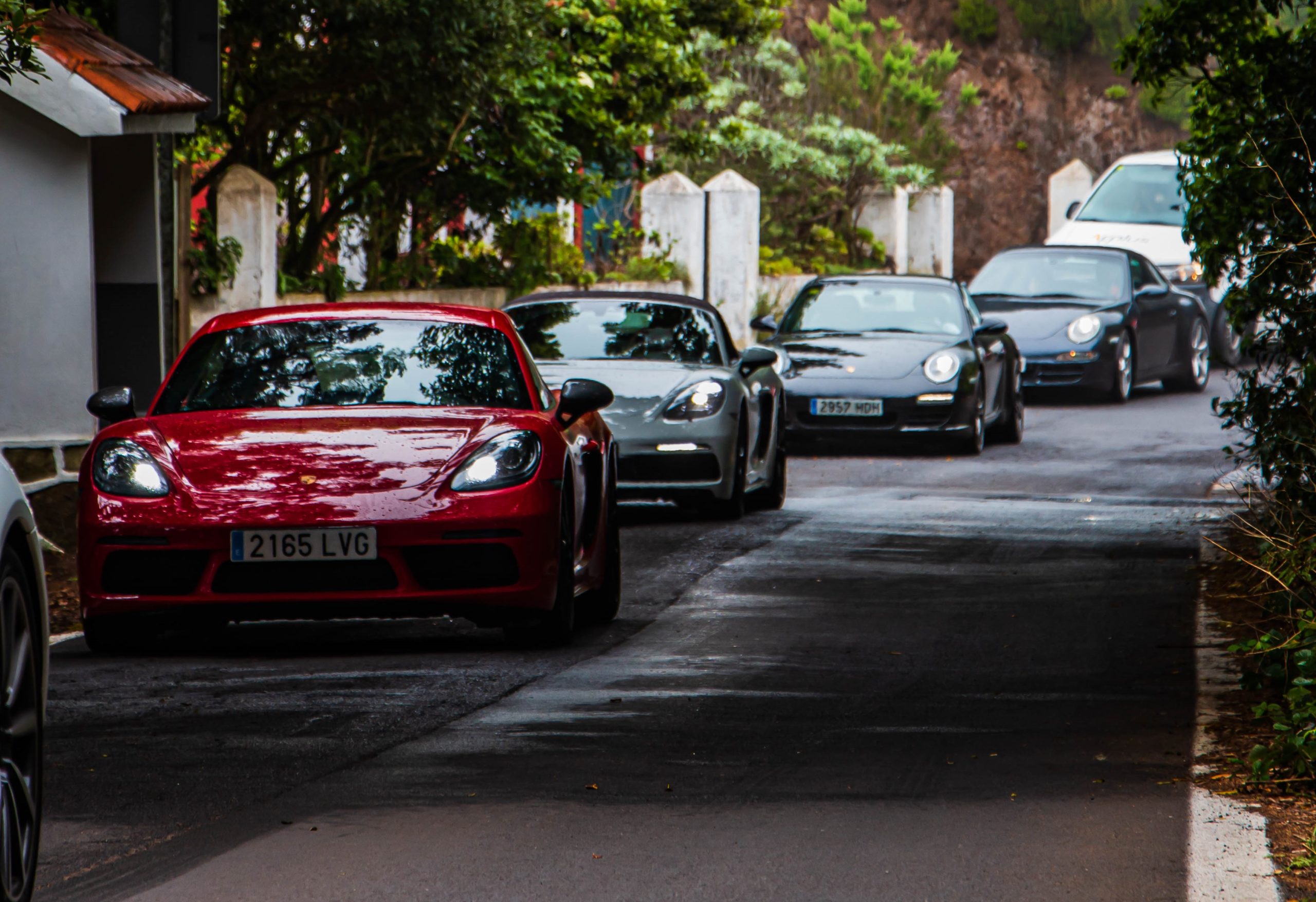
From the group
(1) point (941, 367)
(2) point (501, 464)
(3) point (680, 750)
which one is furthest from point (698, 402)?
(3) point (680, 750)

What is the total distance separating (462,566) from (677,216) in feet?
75.1

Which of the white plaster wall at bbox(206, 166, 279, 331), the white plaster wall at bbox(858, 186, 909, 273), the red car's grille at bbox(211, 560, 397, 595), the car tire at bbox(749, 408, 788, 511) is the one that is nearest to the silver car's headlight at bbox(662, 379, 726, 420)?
the car tire at bbox(749, 408, 788, 511)

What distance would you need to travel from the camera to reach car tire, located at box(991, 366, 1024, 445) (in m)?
20.7

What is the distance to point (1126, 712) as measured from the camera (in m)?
7.75

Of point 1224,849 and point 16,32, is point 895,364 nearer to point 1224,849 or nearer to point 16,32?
point 16,32

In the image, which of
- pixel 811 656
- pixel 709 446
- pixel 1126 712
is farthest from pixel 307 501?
pixel 709 446

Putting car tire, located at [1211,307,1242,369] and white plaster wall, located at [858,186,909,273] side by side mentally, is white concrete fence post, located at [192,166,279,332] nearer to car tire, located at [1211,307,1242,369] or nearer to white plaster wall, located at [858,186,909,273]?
car tire, located at [1211,307,1242,369]

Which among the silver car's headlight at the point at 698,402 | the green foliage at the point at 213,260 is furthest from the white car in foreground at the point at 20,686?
the green foliage at the point at 213,260

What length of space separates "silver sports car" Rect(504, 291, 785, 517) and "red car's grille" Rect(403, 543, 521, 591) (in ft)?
16.9

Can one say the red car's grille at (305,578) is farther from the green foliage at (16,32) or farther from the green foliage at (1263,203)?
the green foliage at (1263,203)

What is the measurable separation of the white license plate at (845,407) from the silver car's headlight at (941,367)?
1.60 ft

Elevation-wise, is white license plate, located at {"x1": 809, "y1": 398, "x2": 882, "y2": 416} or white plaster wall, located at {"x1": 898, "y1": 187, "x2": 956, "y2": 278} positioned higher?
white plaster wall, located at {"x1": 898, "y1": 187, "x2": 956, "y2": 278}

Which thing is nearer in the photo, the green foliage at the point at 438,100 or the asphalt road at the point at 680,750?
the asphalt road at the point at 680,750

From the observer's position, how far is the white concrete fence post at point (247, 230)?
18.9 meters
